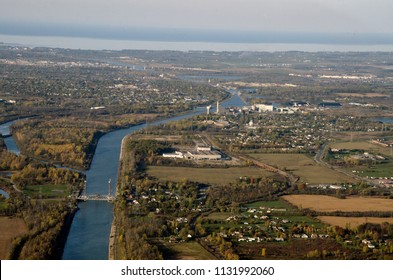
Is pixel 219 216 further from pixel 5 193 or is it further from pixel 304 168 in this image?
pixel 304 168

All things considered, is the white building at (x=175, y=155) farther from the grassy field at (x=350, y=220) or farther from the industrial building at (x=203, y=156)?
the grassy field at (x=350, y=220)

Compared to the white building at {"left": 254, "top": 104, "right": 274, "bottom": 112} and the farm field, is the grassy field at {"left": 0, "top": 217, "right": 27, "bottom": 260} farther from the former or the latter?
the white building at {"left": 254, "top": 104, "right": 274, "bottom": 112}

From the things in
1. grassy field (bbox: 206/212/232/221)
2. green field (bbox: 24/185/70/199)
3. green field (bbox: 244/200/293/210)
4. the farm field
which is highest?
green field (bbox: 24/185/70/199)

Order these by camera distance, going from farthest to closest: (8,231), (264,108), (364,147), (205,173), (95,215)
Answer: (264,108) → (364,147) → (205,173) → (95,215) → (8,231)

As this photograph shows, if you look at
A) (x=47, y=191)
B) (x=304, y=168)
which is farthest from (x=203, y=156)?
(x=47, y=191)

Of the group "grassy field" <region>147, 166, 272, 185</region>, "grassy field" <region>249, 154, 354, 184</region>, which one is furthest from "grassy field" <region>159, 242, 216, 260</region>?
"grassy field" <region>249, 154, 354, 184</region>

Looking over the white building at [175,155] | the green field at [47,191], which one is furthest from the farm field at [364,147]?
the green field at [47,191]
